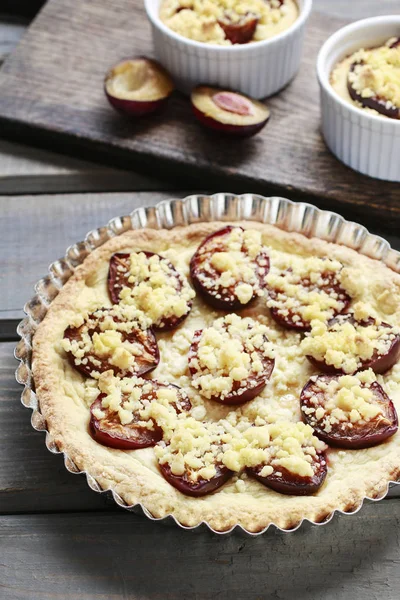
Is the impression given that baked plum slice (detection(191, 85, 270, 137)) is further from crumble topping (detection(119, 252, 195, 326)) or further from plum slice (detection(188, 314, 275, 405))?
plum slice (detection(188, 314, 275, 405))

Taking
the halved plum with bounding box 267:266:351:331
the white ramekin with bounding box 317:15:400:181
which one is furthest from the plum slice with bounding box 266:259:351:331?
the white ramekin with bounding box 317:15:400:181

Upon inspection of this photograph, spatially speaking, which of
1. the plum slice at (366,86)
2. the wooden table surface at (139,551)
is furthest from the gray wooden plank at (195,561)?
the plum slice at (366,86)

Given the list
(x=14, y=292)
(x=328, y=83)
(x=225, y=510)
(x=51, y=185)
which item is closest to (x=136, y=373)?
(x=225, y=510)

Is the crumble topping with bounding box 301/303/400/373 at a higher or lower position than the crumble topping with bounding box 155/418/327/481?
higher

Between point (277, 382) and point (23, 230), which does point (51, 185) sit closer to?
point (23, 230)

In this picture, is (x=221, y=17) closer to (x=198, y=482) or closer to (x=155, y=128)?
(x=155, y=128)

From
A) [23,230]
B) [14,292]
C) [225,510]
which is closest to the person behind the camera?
[225,510]
